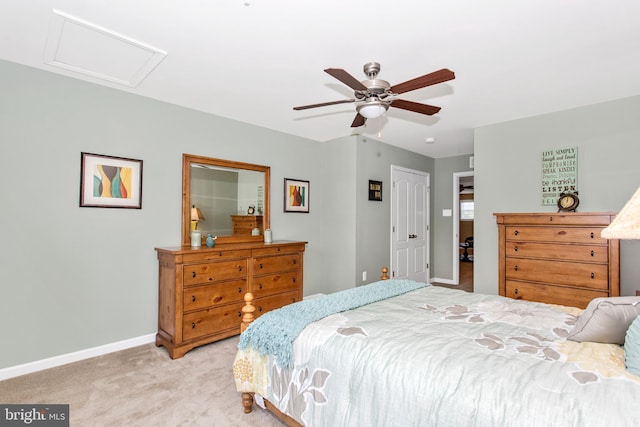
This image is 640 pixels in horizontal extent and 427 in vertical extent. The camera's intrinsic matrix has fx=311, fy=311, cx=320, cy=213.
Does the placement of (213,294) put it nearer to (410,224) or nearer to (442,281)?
(410,224)

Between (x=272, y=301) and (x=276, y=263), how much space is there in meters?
0.45

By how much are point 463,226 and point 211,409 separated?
385 inches

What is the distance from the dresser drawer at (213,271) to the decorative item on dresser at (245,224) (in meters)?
0.60

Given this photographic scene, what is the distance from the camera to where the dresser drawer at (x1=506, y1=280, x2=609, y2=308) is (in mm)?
2990

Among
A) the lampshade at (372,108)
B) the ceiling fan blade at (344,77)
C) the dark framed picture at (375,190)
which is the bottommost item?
the dark framed picture at (375,190)

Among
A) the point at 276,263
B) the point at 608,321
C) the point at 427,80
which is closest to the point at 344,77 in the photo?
the point at 427,80

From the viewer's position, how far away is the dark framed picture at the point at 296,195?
175 inches

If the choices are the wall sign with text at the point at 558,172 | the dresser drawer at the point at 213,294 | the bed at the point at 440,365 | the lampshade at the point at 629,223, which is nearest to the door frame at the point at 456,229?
the wall sign with text at the point at 558,172

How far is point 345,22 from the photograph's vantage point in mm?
1936

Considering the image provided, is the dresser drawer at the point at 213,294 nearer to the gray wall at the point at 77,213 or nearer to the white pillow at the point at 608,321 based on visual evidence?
the gray wall at the point at 77,213

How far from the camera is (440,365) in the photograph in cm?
132

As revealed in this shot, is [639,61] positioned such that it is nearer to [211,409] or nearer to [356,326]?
[356,326]

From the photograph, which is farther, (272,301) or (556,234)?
(272,301)

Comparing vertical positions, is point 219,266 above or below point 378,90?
below
